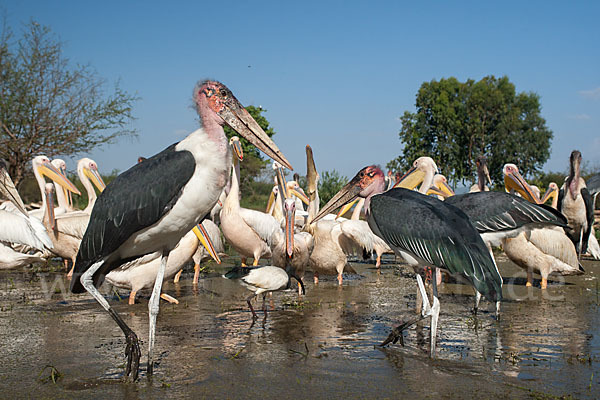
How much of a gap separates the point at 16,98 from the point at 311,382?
51.5 ft

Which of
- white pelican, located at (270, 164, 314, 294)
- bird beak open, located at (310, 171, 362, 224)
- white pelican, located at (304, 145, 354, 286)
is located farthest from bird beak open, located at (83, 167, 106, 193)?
bird beak open, located at (310, 171, 362, 224)

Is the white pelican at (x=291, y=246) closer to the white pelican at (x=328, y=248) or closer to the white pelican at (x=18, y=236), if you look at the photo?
the white pelican at (x=328, y=248)

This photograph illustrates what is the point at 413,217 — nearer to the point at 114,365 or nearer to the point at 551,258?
the point at 114,365

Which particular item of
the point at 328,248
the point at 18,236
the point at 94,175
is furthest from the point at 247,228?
the point at 94,175

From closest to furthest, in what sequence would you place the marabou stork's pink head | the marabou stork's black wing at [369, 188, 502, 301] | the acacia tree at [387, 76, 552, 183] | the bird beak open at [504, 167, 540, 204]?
the marabou stork's pink head
the marabou stork's black wing at [369, 188, 502, 301]
the bird beak open at [504, 167, 540, 204]
the acacia tree at [387, 76, 552, 183]

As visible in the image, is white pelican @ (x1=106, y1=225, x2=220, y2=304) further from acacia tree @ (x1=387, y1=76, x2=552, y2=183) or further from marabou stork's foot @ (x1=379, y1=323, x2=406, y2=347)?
acacia tree @ (x1=387, y1=76, x2=552, y2=183)

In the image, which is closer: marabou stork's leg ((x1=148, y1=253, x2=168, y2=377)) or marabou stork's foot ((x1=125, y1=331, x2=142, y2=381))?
marabou stork's foot ((x1=125, y1=331, x2=142, y2=381))

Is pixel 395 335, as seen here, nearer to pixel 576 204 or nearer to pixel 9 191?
pixel 9 191

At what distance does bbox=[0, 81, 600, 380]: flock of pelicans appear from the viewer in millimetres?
4008

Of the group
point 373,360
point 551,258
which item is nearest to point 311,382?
point 373,360

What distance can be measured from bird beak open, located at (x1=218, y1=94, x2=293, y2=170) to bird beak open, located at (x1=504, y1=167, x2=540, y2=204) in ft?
25.7

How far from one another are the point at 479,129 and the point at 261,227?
1332 inches

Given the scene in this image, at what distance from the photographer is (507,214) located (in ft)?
22.0

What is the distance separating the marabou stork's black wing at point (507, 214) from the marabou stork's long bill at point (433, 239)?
1839 millimetres
